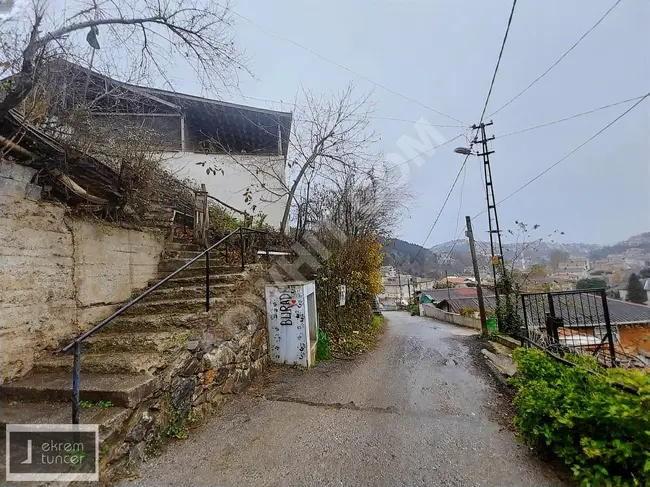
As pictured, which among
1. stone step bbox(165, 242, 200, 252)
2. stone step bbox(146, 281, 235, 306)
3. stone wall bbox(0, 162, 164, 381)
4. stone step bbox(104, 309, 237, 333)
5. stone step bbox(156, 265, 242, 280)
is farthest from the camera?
stone step bbox(165, 242, 200, 252)

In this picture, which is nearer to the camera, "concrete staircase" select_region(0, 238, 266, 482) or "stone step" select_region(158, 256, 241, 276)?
"concrete staircase" select_region(0, 238, 266, 482)

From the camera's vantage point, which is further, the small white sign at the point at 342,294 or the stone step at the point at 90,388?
the small white sign at the point at 342,294

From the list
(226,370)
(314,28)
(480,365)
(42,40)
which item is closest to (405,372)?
(480,365)

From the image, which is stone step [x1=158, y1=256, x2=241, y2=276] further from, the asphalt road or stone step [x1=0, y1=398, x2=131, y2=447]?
stone step [x1=0, y1=398, x2=131, y2=447]

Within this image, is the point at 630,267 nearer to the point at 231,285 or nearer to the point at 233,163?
the point at 231,285

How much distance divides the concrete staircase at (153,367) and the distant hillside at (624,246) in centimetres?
643

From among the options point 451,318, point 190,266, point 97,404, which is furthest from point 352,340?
point 451,318

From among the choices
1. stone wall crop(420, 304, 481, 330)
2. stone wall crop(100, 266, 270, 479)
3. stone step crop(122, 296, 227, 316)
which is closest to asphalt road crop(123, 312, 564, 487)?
stone wall crop(100, 266, 270, 479)

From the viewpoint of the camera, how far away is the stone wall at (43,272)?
8.61ft

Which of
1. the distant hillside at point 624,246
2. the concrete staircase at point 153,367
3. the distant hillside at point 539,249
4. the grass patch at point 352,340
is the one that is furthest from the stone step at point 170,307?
the distant hillside at point 539,249

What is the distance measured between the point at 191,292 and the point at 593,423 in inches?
164

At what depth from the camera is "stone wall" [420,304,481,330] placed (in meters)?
14.1

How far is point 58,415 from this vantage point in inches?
88.0

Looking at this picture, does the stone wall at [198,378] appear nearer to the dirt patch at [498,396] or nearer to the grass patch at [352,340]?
the grass patch at [352,340]
